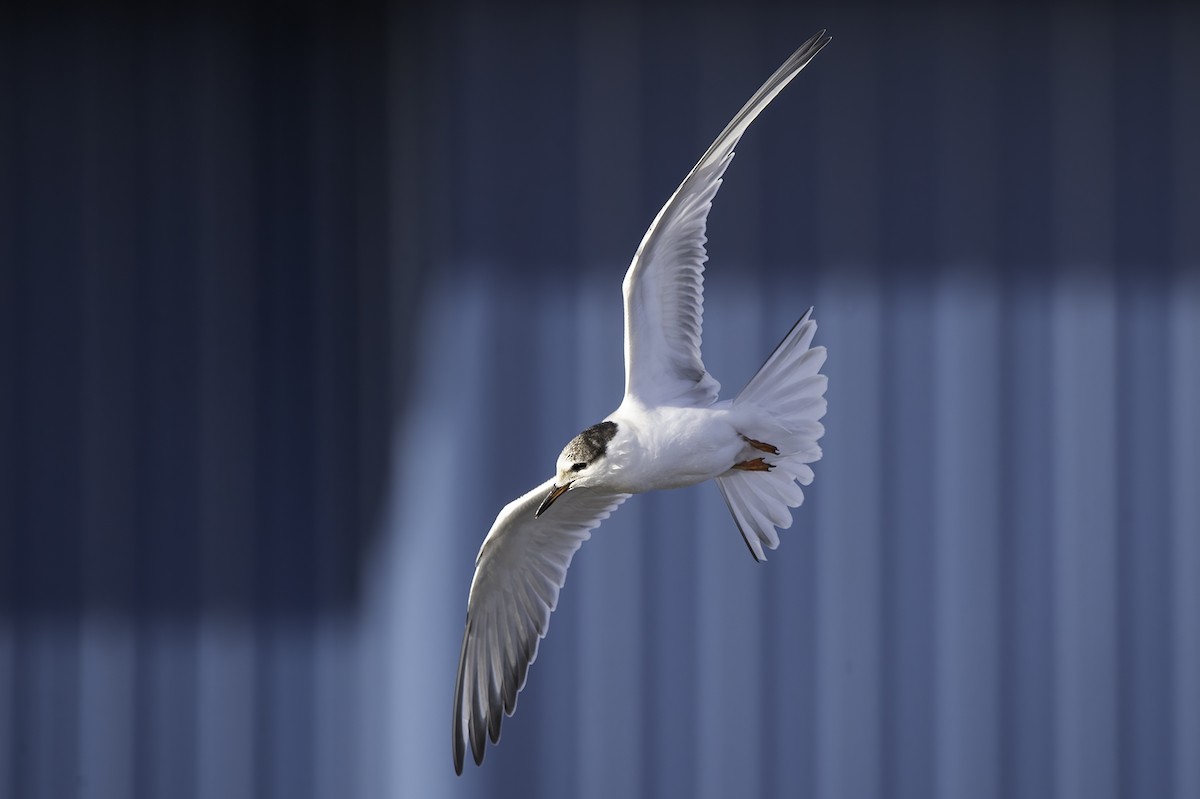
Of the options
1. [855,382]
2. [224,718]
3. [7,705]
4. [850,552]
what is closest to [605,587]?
[850,552]

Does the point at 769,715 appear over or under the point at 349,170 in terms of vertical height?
under

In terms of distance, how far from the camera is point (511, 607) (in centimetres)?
243

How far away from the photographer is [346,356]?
323cm

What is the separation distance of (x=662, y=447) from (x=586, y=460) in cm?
10

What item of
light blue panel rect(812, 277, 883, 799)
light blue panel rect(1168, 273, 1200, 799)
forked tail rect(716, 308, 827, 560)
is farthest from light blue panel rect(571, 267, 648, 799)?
light blue panel rect(1168, 273, 1200, 799)

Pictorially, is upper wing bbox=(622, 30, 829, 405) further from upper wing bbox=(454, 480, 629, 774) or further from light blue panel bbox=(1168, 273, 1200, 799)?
light blue panel bbox=(1168, 273, 1200, 799)

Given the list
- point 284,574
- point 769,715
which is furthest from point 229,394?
point 769,715

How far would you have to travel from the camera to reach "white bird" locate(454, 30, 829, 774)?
5.85 ft

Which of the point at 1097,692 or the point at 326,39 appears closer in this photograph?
the point at 1097,692

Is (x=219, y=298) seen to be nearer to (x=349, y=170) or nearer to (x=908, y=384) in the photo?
(x=349, y=170)

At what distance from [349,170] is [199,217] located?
0.35 metres

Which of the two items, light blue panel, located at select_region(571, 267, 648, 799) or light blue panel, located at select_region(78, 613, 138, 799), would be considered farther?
light blue panel, located at select_region(78, 613, 138, 799)

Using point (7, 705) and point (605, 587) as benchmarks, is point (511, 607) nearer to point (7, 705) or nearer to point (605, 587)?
point (605, 587)

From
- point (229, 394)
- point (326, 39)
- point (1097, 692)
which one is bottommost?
point (1097, 692)
